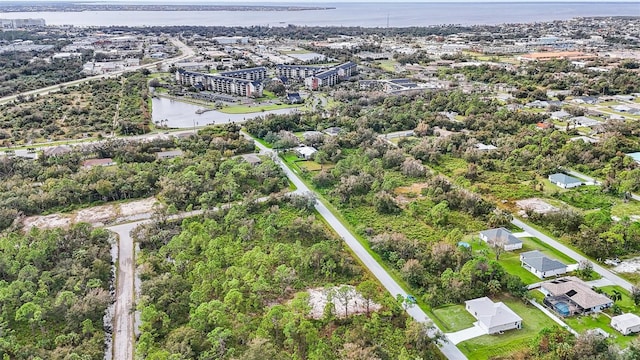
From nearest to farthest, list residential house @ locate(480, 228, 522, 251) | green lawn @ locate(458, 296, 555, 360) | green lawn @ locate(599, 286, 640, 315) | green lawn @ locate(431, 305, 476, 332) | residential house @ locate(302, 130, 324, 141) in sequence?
green lawn @ locate(458, 296, 555, 360) < green lawn @ locate(431, 305, 476, 332) < green lawn @ locate(599, 286, 640, 315) < residential house @ locate(480, 228, 522, 251) < residential house @ locate(302, 130, 324, 141)

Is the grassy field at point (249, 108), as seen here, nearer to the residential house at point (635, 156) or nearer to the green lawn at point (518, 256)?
the residential house at point (635, 156)

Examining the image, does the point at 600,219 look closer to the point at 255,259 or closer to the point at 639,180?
the point at 639,180

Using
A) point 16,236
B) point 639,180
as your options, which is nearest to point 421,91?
point 639,180

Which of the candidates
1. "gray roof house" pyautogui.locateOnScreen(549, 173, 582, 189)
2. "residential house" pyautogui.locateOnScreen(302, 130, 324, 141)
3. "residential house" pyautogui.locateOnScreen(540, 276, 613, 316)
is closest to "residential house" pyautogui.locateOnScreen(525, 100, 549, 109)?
"gray roof house" pyautogui.locateOnScreen(549, 173, 582, 189)

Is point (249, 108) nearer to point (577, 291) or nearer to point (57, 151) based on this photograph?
point (57, 151)

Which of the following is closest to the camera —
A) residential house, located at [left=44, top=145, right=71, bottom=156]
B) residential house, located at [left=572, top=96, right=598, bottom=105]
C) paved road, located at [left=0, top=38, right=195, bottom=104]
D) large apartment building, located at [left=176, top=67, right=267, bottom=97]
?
residential house, located at [left=44, top=145, right=71, bottom=156]

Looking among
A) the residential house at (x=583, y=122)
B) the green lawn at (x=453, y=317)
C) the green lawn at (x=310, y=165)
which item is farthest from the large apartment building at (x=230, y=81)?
the green lawn at (x=453, y=317)

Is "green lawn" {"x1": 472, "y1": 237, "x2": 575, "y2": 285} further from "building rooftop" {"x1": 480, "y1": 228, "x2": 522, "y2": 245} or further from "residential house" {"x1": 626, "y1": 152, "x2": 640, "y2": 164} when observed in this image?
"residential house" {"x1": 626, "y1": 152, "x2": 640, "y2": 164}

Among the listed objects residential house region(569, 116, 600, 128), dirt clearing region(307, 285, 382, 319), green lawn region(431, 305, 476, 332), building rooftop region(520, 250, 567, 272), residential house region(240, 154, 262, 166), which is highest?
residential house region(569, 116, 600, 128)
